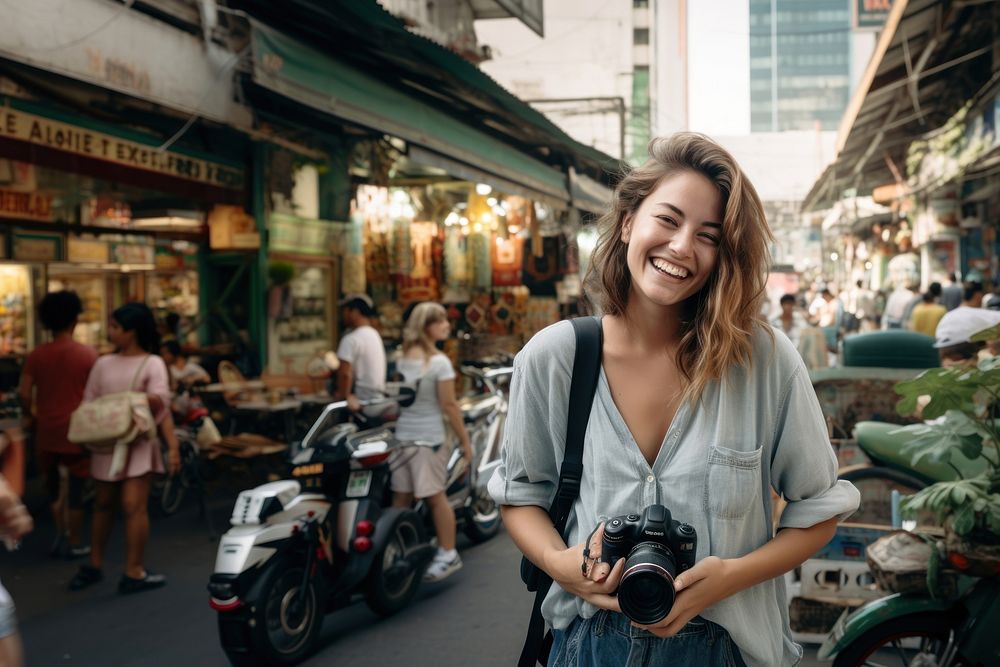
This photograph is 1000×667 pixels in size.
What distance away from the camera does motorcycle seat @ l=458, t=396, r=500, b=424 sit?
272 inches

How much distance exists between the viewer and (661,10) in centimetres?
4969

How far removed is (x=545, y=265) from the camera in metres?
16.2

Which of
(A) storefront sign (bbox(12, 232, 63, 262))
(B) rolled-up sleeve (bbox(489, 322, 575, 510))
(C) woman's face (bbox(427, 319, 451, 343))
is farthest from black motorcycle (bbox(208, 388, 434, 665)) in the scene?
(A) storefront sign (bbox(12, 232, 63, 262))

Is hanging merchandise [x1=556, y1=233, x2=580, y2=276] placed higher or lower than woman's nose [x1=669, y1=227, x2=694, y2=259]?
higher

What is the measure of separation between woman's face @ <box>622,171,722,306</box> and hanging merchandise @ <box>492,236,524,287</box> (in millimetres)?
13478

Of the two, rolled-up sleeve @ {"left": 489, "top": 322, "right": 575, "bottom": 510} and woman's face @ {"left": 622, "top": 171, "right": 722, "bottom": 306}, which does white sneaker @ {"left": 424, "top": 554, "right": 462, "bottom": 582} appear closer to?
rolled-up sleeve @ {"left": 489, "top": 322, "right": 575, "bottom": 510}

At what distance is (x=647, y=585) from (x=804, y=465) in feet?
1.41

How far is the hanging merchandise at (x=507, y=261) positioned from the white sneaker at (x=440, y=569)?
9750 mm

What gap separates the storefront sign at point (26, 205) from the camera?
7.78 m

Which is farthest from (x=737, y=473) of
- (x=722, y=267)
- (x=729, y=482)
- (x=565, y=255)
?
(x=565, y=255)

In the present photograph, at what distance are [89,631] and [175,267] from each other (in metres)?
5.75

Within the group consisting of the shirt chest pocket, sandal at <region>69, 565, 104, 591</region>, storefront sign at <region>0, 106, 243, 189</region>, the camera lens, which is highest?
storefront sign at <region>0, 106, 243, 189</region>

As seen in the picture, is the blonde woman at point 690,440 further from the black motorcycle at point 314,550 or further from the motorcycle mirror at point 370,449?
the motorcycle mirror at point 370,449

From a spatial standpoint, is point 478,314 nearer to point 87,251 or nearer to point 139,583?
point 87,251
